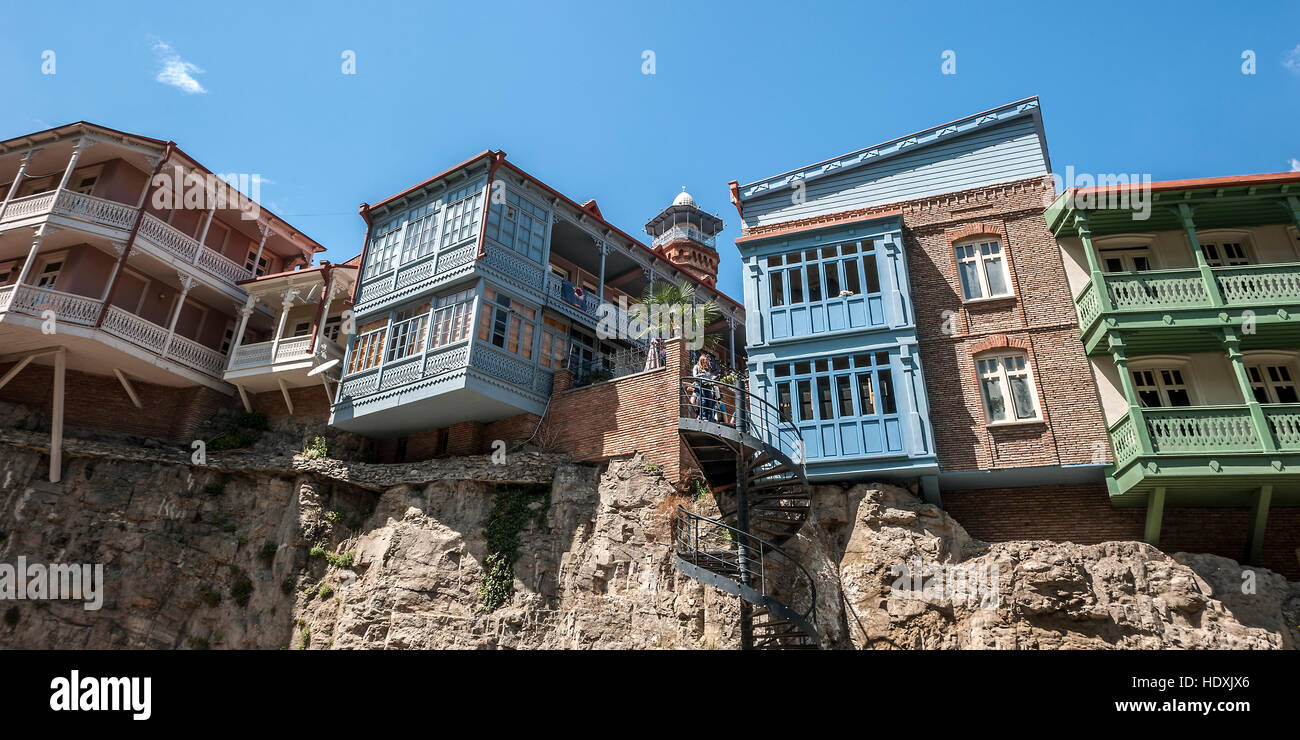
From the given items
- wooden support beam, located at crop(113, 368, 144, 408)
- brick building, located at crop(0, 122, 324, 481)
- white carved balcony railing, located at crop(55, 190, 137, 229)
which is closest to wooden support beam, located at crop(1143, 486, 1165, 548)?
brick building, located at crop(0, 122, 324, 481)

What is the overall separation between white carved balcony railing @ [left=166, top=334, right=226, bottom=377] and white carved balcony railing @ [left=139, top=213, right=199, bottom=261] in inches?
125

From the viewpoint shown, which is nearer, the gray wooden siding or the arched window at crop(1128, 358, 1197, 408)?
the arched window at crop(1128, 358, 1197, 408)

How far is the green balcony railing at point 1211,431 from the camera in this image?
48.6 ft

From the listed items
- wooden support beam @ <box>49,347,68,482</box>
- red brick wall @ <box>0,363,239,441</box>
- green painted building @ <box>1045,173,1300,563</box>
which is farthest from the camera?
red brick wall @ <box>0,363,239,441</box>

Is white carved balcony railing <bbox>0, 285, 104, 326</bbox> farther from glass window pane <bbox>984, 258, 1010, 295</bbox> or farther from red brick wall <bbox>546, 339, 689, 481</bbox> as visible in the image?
glass window pane <bbox>984, 258, 1010, 295</bbox>

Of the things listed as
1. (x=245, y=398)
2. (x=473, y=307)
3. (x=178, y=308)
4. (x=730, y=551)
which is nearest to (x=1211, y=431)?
(x=730, y=551)

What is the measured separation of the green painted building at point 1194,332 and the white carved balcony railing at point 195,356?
2660 cm

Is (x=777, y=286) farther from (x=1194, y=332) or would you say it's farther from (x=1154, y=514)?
(x=1154, y=514)

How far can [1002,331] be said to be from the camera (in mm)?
17891

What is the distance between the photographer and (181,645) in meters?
19.8

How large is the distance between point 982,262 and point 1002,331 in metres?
2.13

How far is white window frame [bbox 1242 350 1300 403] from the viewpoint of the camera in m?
16.7

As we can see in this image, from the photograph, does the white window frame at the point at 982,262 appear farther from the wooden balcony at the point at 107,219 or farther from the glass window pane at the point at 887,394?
the wooden balcony at the point at 107,219
